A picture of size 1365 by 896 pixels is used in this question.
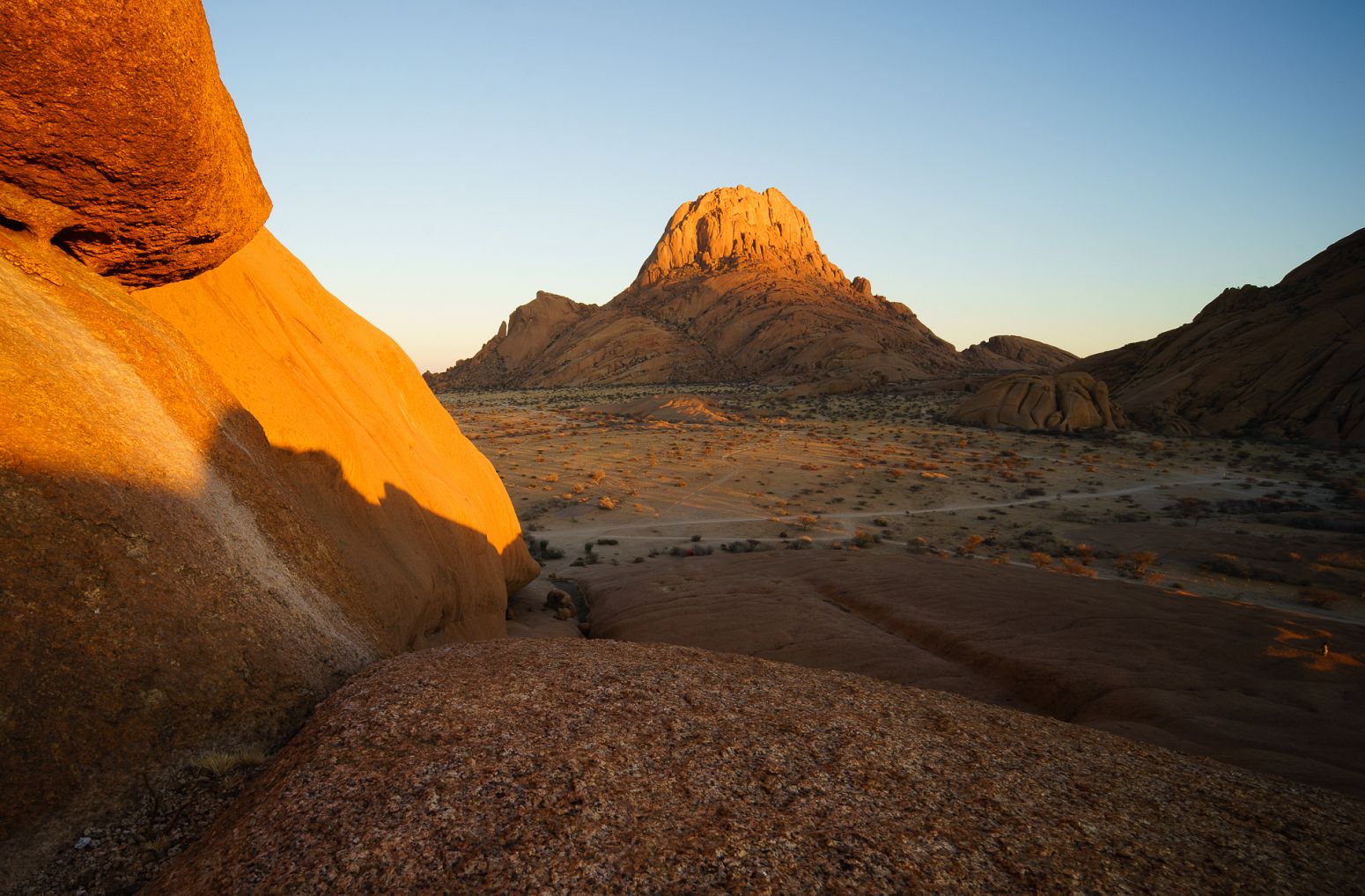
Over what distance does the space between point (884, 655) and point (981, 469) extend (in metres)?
23.8

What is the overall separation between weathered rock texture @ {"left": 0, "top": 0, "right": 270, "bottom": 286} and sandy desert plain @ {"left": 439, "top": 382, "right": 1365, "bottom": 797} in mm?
7826

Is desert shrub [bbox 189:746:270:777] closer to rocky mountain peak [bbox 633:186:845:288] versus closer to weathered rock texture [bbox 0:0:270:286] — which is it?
weathered rock texture [bbox 0:0:270:286]

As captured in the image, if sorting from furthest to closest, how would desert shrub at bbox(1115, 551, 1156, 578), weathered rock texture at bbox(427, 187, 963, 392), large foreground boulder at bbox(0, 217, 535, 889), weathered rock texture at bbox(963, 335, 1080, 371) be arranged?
1. weathered rock texture at bbox(963, 335, 1080, 371)
2. weathered rock texture at bbox(427, 187, 963, 392)
3. desert shrub at bbox(1115, 551, 1156, 578)
4. large foreground boulder at bbox(0, 217, 535, 889)

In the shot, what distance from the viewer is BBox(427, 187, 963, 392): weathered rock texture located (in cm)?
8731

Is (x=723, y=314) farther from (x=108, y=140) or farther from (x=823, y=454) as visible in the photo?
(x=108, y=140)

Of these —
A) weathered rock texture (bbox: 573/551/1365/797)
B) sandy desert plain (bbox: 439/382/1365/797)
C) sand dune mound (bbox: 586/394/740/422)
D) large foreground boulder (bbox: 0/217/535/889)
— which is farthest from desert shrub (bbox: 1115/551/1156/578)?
sand dune mound (bbox: 586/394/740/422)

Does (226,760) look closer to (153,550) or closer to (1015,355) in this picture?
(153,550)

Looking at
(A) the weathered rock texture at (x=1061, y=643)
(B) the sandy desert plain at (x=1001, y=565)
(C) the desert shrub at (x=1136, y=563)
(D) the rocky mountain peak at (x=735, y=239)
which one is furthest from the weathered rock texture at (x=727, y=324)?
(A) the weathered rock texture at (x=1061, y=643)

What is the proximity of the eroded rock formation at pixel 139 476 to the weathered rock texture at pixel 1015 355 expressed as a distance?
4082 inches

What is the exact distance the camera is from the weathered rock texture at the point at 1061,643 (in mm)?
6285

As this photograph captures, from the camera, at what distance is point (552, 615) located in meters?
12.5

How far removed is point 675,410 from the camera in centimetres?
4931

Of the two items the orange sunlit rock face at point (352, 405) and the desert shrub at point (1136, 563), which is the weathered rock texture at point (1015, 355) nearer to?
the desert shrub at point (1136, 563)

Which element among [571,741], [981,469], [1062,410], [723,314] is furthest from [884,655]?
[723,314]
